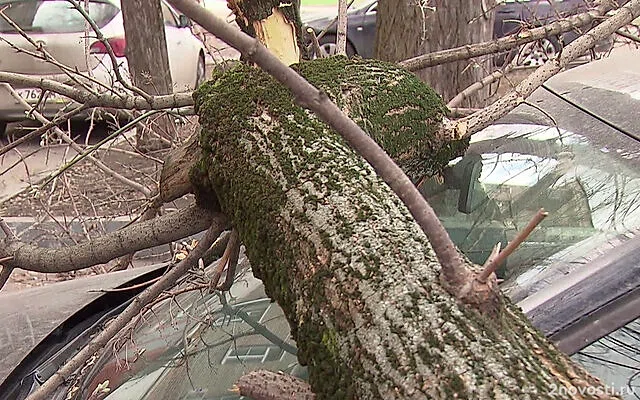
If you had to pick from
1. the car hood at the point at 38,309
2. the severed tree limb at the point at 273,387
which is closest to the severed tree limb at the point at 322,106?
the severed tree limb at the point at 273,387

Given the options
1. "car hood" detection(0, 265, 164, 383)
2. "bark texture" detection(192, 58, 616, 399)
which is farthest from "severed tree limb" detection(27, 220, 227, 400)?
"car hood" detection(0, 265, 164, 383)

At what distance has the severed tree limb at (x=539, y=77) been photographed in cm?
204

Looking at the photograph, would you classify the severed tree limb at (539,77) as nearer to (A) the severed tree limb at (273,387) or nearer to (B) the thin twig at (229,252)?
(B) the thin twig at (229,252)

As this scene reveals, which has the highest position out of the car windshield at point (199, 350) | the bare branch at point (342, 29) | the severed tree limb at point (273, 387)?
the bare branch at point (342, 29)

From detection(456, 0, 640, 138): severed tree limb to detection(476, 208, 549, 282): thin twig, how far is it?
→ 3.40 ft

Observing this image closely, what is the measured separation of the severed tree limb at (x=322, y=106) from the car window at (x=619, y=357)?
71 centimetres

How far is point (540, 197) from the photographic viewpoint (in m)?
2.23

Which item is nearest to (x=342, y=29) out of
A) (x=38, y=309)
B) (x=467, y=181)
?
(x=467, y=181)

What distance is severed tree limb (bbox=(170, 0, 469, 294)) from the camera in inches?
31.5

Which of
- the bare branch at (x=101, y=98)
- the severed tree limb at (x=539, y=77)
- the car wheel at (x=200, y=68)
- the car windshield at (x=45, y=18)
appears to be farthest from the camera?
the car wheel at (x=200, y=68)

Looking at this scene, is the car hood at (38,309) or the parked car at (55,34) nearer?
the car hood at (38,309)

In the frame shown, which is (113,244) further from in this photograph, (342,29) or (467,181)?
(342,29)

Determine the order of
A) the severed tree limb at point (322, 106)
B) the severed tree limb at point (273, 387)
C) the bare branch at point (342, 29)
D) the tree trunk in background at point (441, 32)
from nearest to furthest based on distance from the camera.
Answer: the severed tree limb at point (322, 106)
the severed tree limb at point (273, 387)
the bare branch at point (342, 29)
the tree trunk in background at point (441, 32)

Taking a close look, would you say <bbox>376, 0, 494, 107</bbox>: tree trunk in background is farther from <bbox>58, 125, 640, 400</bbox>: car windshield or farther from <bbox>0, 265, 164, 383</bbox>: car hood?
<bbox>0, 265, 164, 383</bbox>: car hood
